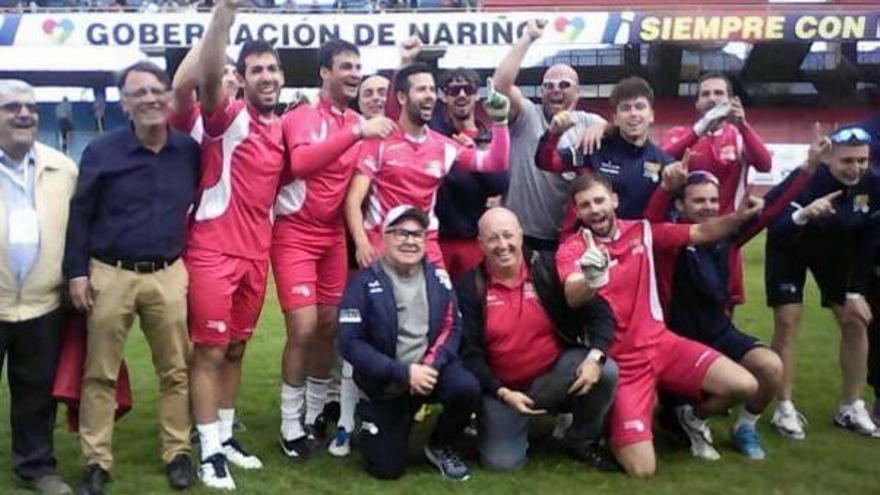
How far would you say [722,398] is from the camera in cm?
561

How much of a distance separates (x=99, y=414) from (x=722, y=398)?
10.7 ft

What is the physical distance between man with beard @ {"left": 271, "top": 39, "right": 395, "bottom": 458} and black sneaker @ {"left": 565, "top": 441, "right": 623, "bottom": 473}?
1509 mm

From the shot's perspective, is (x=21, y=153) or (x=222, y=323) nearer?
(x=21, y=153)

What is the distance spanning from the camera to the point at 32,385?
4988mm

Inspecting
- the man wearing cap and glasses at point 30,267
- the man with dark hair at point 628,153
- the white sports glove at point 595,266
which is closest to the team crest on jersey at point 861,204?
the man with dark hair at point 628,153

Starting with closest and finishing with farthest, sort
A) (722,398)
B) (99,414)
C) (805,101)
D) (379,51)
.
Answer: (99,414) → (722,398) → (379,51) → (805,101)

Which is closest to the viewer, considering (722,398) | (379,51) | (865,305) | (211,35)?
(211,35)

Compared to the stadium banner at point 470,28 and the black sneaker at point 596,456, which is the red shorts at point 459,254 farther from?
the stadium banner at point 470,28

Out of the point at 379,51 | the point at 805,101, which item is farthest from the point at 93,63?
the point at 805,101

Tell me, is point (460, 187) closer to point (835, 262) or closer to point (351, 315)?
point (351, 315)

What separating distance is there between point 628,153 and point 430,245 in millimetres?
1239

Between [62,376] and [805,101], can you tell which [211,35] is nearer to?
[62,376]

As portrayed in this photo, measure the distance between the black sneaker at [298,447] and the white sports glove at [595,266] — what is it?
6.03 feet

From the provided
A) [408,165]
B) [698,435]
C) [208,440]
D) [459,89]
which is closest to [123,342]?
[208,440]
